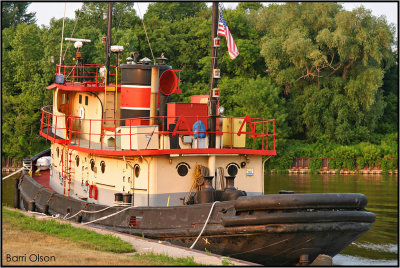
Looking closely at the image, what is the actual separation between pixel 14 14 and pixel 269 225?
5728 cm

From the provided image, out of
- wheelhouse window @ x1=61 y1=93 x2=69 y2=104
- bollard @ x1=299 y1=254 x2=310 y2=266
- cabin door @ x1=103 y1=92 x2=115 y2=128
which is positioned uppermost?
wheelhouse window @ x1=61 y1=93 x2=69 y2=104

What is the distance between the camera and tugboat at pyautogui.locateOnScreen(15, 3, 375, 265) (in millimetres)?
15234

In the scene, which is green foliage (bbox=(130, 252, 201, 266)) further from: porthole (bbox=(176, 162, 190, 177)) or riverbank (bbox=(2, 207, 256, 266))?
porthole (bbox=(176, 162, 190, 177))

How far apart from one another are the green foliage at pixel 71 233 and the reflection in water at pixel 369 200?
6.23 m

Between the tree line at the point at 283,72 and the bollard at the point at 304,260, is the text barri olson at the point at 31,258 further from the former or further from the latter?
the tree line at the point at 283,72

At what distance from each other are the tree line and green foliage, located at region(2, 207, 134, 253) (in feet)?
102

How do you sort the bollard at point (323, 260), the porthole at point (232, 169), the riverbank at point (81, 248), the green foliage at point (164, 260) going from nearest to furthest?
the riverbank at point (81, 248), the green foliage at point (164, 260), the bollard at point (323, 260), the porthole at point (232, 169)

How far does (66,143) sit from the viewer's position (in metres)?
20.8

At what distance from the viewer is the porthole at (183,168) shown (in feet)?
59.1

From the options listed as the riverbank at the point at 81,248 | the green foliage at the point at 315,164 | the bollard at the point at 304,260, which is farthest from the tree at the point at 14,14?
the bollard at the point at 304,260

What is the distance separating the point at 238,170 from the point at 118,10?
39.1 m

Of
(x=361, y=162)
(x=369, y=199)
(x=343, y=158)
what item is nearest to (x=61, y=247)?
(x=369, y=199)

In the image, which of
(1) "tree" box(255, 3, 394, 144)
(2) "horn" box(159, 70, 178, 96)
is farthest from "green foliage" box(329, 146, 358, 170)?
(2) "horn" box(159, 70, 178, 96)

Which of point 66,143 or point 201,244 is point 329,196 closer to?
point 201,244
